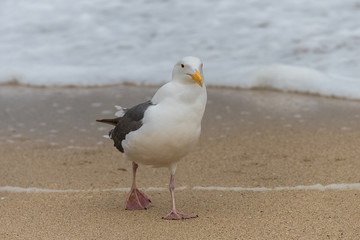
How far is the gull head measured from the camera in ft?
13.1

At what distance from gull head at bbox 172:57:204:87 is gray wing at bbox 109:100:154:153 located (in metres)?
0.28

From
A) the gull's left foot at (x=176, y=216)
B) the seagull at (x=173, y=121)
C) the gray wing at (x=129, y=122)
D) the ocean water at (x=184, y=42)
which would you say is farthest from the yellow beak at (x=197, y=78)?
the ocean water at (x=184, y=42)

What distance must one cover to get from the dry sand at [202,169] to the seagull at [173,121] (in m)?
0.39

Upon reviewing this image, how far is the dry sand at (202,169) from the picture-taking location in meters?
3.99

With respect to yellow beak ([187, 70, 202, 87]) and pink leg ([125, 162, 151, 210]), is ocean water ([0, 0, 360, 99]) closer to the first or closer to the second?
pink leg ([125, 162, 151, 210])

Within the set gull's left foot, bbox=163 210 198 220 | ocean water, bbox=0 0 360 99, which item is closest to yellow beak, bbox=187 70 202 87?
gull's left foot, bbox=163 210 198 220

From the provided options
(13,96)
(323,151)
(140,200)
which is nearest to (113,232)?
(140,200)

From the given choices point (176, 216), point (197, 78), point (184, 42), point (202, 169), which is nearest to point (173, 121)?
point (197, 78)

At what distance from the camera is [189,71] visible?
4020mm

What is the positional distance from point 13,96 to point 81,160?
256 centimetres

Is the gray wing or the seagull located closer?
the seagull

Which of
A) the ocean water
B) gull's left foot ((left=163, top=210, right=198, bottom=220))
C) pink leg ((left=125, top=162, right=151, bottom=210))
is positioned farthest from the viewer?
the ocean water

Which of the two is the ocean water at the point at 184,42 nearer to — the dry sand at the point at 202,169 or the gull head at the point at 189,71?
the dry sand at the point at 202,169

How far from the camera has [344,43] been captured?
903cm
